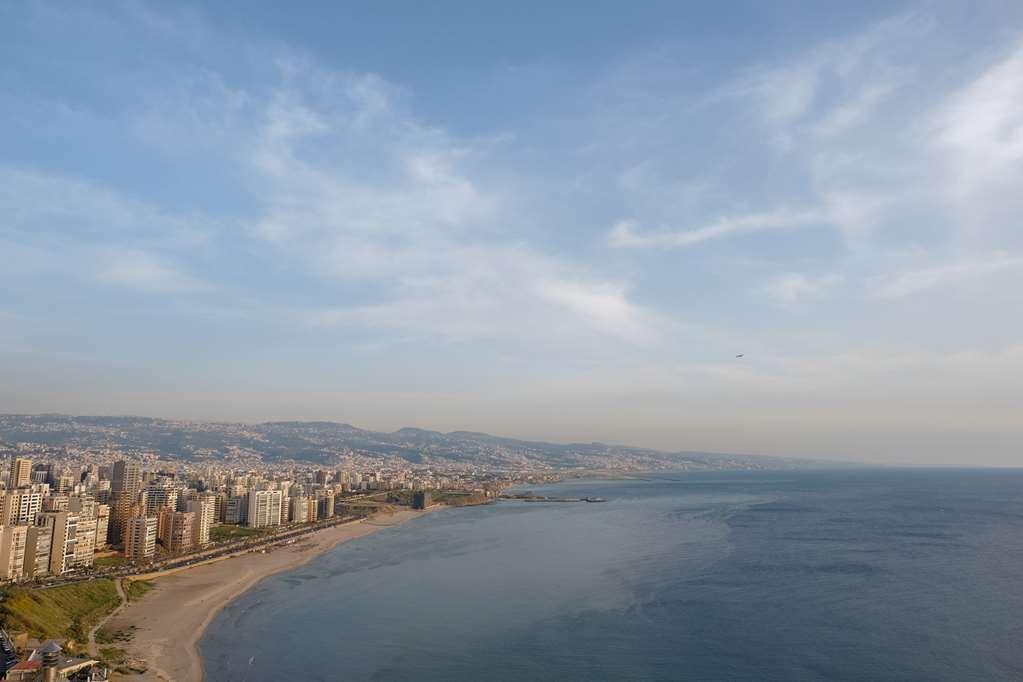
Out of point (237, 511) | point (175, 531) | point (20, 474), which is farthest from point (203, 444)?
point (175, 531)

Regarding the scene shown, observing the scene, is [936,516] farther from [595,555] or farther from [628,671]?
[628,671]

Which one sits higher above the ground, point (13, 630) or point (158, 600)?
→ point (13, 630)

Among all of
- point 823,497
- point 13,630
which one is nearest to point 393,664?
point 13,630

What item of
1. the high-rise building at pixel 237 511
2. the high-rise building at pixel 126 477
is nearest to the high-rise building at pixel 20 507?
the high-rise building at pixel 237 511

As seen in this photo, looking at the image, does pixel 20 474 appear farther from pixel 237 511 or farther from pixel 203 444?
pixel 203 444

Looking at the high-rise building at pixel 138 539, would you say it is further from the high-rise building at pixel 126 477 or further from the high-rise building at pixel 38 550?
the high-rise building at pixel 126 477
